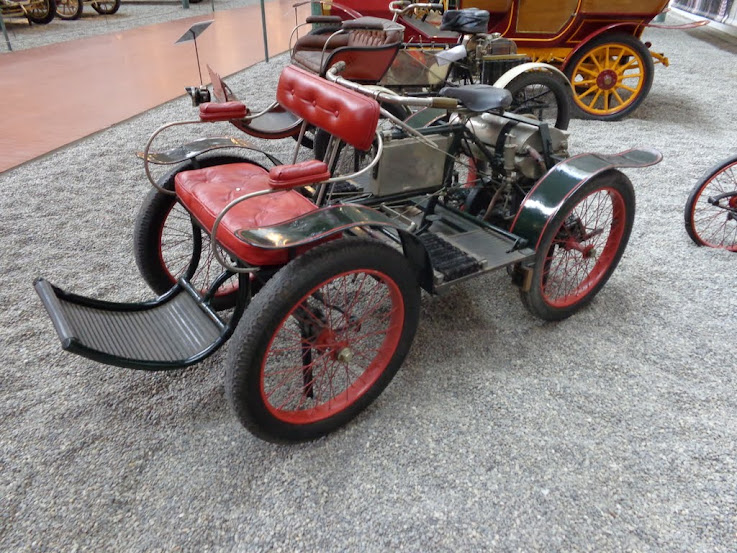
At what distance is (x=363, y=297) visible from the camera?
84.8 inches

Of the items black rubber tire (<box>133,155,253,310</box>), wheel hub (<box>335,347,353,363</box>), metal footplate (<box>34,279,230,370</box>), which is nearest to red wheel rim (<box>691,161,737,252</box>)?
wheel hub (<box>335,347,353,363</box>)

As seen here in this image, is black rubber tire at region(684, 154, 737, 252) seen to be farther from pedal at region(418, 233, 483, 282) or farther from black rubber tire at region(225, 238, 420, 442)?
black rubber tire at region(225, 238, 420, 442)

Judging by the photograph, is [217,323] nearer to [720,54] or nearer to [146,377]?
[146,377]

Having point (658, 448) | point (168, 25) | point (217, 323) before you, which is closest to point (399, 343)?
point (217, 323)

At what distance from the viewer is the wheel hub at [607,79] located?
4.48m

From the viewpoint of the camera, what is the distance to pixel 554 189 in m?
1.83

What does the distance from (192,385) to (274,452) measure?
16.9 inches

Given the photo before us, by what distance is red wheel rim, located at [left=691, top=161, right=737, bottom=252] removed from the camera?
260 cm

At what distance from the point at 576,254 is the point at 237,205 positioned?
1.56 m

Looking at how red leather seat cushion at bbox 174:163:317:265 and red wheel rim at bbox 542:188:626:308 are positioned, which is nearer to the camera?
red leather seat cushion at bbox 174:163:317:265

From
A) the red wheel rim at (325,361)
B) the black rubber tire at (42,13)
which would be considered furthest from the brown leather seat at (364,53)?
the black rubber tire at (42,13)

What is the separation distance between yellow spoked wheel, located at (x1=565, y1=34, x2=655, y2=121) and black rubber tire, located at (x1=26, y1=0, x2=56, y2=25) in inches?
329

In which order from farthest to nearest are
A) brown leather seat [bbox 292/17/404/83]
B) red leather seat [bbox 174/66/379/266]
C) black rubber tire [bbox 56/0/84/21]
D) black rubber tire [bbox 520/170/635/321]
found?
black rubber tire [bbox 56/0/84/21]
brown leather seat [bbox 292/17/404/83]
black rubber tire [bbox 520/170/635/321]
red leather seat [bbox 174/66/379/266]

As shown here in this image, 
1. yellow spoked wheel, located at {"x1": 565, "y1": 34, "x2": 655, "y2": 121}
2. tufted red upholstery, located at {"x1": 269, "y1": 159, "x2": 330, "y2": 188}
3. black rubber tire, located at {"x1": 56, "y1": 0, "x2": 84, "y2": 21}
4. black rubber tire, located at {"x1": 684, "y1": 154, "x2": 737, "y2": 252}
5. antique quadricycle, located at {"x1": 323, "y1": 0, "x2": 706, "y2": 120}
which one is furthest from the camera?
black rubber tire, located at {"x1": 56, "y1": 0, "x2": 84, "y2": 21}
